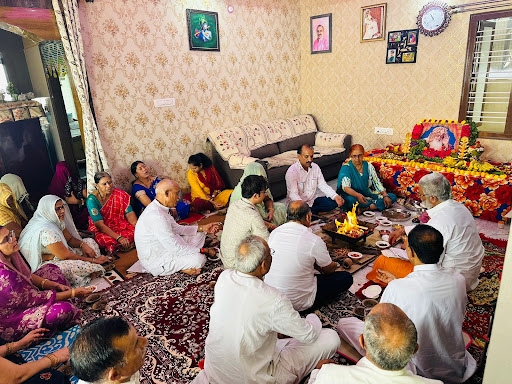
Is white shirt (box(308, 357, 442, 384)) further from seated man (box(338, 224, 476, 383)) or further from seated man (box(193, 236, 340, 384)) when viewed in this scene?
seated man (box(338, 224, 476, 383))

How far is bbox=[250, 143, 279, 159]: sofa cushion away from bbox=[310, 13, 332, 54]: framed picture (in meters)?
2.07

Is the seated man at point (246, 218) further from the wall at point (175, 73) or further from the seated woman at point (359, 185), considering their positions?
the wall at point (175, 73)

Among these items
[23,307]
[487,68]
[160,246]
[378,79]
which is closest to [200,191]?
[160,246]

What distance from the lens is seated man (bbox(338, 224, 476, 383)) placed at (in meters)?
1.94

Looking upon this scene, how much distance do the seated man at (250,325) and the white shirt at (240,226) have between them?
1.09 metres

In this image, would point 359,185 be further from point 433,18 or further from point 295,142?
point 433,18

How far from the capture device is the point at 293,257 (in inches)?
99.9

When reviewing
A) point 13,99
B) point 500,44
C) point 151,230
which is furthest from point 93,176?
point 500,44

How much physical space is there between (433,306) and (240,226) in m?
1.67

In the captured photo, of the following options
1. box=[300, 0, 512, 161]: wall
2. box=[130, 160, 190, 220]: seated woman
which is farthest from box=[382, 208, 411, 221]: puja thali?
box=[130, 160, 190, 220]: seated woman

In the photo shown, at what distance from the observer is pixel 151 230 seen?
3.52 meters

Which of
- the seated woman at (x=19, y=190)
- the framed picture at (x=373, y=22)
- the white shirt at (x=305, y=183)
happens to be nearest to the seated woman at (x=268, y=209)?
the white shirt at (x=305, y=183)

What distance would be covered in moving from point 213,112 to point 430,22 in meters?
3.55

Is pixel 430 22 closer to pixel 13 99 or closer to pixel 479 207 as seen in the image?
pixel 479 207
